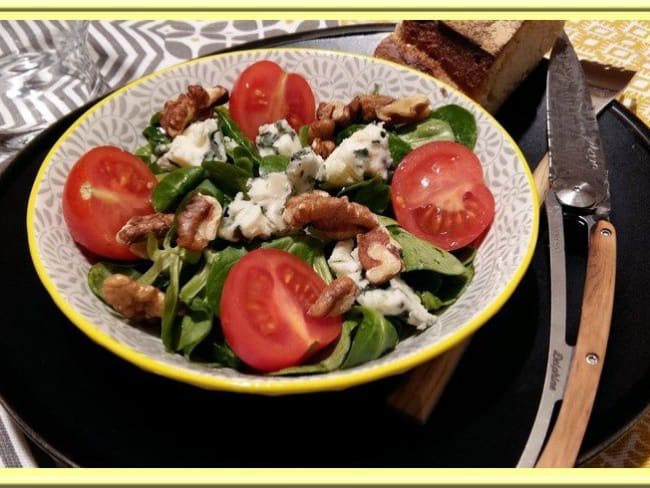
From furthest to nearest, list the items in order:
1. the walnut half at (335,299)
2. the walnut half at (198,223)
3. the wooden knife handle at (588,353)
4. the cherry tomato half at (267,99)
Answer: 1. the cherry tomato half at (267,99)
2. the walnut half at (198,223)
3. the walnut half at (335,299)
4. the wooden knife handle at (588,353)

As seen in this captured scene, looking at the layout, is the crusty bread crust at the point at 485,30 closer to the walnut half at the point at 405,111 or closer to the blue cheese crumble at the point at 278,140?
the walnut half at the point at 405,111

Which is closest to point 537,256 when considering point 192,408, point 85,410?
point 192,408

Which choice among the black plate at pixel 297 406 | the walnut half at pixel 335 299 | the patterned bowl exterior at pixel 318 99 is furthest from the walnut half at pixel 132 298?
the walnut half at pixel 335 299

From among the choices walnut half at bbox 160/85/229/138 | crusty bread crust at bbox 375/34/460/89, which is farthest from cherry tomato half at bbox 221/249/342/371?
crusty bread crust at bbox 375/34/460/89

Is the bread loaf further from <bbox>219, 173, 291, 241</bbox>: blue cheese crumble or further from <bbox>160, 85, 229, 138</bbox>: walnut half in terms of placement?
<bbox>219, 173, 291, 241</bbox>: blue cheese crumble
